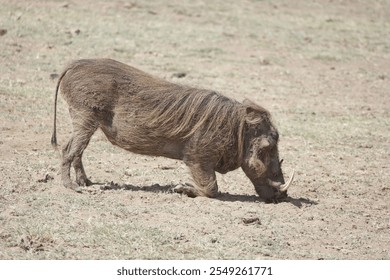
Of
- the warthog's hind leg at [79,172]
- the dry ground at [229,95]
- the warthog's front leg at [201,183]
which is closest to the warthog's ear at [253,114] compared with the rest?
the warthog's front leg at [201,183]

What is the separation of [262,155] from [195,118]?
0.66 meters

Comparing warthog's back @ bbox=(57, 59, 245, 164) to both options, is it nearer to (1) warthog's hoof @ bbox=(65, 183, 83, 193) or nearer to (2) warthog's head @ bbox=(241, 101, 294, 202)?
(2) warthog's head @ bbox=(241, 101, 294, 202)

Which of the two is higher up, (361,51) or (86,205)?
(86,205)

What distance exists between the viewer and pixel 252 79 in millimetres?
12266

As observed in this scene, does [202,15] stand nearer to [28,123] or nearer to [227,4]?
[227,4]

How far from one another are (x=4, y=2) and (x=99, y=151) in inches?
279

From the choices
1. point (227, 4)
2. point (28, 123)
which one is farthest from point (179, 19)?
Answer: point (28, 123)

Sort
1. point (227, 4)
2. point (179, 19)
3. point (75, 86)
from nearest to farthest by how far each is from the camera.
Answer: point (75, 86) → point (179, 19) → point (227, 4)

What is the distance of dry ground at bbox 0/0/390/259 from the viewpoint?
588cm

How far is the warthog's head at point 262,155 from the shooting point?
696 centimetres

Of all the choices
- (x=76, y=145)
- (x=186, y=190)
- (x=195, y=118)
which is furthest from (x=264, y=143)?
(x=76, y=145)

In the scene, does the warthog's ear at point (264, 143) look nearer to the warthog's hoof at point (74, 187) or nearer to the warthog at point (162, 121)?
the warthog at point (162, 121)

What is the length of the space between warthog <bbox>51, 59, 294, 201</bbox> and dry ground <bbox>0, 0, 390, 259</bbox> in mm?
307

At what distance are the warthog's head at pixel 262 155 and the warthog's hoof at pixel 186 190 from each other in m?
0.49
